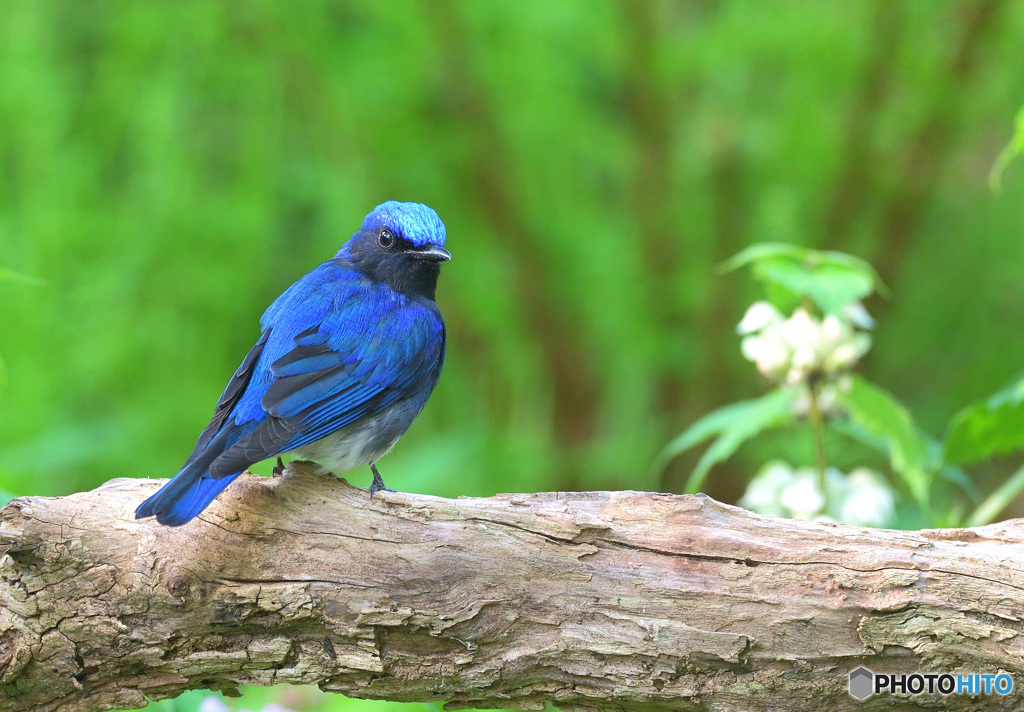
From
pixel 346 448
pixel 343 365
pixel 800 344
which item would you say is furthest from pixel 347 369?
pixel 800 344

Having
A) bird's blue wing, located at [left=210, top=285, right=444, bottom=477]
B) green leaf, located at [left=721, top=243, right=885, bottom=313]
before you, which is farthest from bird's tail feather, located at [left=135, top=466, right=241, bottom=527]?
Answer: green leaf, located at [left=721, top=243, right=885, bottom=313]

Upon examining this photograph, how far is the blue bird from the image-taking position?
2.35 m

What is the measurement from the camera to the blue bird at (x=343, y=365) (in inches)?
92.4

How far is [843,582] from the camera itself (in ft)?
6.73

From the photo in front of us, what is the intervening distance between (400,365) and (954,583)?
4.58ft

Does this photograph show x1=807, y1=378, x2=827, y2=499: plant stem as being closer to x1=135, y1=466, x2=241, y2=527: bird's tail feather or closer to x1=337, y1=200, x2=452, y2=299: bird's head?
x1=337, y1=200, x2=452, y2=299: bird's head

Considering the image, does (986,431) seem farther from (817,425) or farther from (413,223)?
(413,223)

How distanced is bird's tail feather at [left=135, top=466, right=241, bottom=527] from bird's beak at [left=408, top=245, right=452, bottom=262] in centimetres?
103

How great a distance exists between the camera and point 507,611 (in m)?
2.06

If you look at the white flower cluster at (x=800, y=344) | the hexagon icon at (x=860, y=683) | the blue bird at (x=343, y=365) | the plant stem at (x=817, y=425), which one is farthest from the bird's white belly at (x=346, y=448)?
the hexagon icon at (x=860, y=683)

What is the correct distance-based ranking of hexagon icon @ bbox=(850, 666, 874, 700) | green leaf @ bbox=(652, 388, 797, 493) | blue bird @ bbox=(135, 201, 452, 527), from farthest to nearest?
green leaf @ bbox=(652, 388, 797, 493), blue bird @ bbox=(135, 201, 452, 527), hexagon icon @ bbox=(850, 666, 874, 700)

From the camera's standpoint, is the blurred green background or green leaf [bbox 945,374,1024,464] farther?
the blurred green background

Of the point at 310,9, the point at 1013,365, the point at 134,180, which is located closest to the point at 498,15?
the point at 310,9

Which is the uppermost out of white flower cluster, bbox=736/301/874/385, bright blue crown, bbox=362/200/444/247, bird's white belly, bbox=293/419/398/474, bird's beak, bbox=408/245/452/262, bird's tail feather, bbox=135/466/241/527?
bright blue crown, bbox=362/200/444/247
